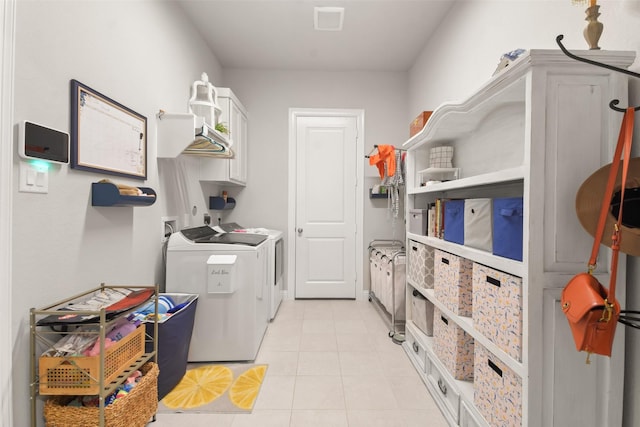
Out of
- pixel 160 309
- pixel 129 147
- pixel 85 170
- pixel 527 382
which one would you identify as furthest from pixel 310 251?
pixel 527 382

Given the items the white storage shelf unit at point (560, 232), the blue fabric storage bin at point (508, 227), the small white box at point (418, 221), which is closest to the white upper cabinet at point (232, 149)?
the small white box at point (418, 221)

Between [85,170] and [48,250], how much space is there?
42 cm

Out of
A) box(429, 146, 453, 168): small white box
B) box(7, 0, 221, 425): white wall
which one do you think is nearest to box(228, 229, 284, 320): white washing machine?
box(7, 0, 221, 425): white wall

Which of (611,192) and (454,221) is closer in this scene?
(611,192)

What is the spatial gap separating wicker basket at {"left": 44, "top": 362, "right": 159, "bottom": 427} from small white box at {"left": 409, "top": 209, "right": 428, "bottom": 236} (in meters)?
1.91

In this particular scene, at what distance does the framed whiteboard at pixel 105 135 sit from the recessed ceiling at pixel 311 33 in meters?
1.43

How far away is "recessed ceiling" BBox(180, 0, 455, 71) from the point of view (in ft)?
8.78

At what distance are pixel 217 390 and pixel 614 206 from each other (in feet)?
7.21

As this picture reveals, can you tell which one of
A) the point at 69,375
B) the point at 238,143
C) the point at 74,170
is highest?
the point at 238,143

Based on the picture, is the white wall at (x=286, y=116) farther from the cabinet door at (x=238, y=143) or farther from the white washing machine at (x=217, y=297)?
the white washing machine at (x=217, y=297)

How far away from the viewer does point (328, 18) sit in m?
2.76

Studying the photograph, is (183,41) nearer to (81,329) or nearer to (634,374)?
(81,329)

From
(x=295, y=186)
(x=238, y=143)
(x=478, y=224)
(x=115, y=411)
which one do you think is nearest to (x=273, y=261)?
(x=295, y=186)

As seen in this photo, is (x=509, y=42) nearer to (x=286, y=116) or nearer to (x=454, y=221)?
(x=454, y=221)
